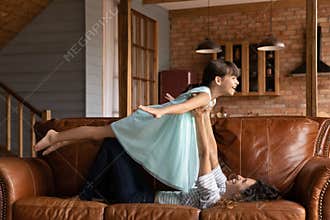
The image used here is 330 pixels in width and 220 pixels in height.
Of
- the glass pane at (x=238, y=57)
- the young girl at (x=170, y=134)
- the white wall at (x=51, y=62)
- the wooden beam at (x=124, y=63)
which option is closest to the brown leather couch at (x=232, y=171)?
the young girl at (x=170, y=134)

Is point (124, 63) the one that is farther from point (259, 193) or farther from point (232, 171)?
point (259, 193)

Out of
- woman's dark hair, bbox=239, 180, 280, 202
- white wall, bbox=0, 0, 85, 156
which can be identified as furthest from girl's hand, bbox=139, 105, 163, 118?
white wall, bbox=0, 0, 85, 156

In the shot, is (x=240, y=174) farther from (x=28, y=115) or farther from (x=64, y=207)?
(x=28, y=115)

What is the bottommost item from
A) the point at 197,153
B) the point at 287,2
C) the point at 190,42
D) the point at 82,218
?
the point at 82,218

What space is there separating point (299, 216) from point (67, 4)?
203 inches

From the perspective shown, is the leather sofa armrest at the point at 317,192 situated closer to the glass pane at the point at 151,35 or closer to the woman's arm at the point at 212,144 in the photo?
the woman's arm at the point at 212,144

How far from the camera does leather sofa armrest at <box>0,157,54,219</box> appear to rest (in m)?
2.66

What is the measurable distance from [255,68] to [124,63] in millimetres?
3954

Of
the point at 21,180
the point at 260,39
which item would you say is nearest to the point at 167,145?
the point at 21,180

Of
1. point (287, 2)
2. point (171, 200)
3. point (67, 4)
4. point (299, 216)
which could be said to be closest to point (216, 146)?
point (171, 200)

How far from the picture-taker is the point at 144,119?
9.84 feet

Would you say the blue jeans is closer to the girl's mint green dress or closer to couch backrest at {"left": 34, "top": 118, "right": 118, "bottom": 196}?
the girl's mint green dress

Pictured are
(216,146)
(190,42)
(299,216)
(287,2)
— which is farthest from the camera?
(190,42)

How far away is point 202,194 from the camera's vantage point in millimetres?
2660
